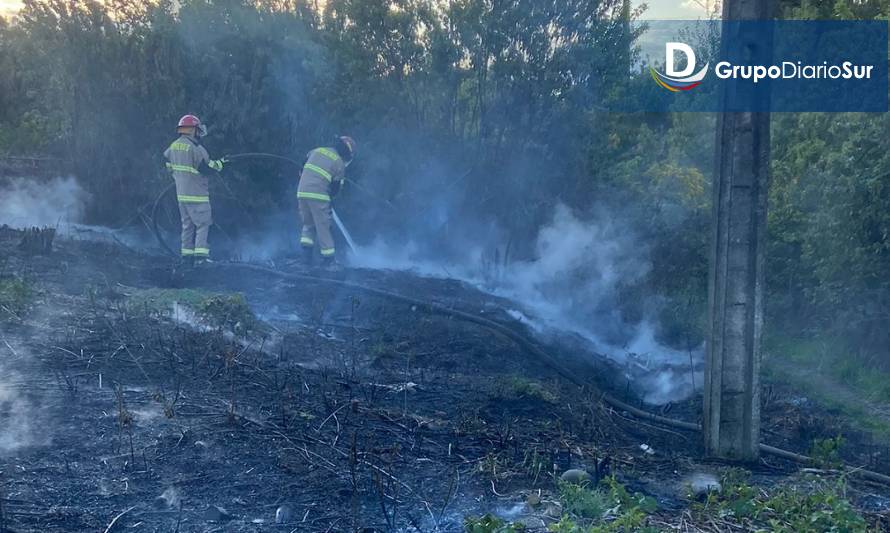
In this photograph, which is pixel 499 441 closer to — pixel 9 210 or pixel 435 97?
pixel 435 97

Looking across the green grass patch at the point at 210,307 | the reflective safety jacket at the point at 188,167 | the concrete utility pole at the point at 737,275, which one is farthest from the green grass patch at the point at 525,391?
the reflective safety jacket at the point at 188,167

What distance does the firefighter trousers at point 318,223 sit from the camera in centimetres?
1160

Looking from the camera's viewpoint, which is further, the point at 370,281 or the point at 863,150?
the point at 370,281

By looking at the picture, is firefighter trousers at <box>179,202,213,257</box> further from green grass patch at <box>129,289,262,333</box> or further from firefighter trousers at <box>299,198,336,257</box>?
green grass patch at <box>129,289,262,333</box>

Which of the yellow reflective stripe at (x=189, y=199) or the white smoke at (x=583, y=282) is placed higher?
the yellow reflective stripe at (x=189, y=199)

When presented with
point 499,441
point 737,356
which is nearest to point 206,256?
point 499,441

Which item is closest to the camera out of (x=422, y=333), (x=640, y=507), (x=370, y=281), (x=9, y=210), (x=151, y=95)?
(x=640, y=507)

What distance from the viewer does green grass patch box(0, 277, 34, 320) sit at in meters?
7.10

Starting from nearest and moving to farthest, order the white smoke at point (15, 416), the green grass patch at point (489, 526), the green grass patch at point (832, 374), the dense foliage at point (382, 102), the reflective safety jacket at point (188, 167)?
the green grass patch at point (489, 526), the white smoke at point (15, 416), the green grass patch at point (832, 374), the reflective safety jacket at point (188, 167), the dense foliage at point (382, 102)

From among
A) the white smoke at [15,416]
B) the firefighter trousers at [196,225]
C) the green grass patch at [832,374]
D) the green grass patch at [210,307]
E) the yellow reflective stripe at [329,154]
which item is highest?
the yellow reflective stripe at [329,154]

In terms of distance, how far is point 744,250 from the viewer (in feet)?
17.5

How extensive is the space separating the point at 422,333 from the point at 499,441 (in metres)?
3.35

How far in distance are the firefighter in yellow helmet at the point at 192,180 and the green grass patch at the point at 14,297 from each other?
10.7ft

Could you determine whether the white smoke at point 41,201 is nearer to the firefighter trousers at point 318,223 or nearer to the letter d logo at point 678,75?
the firefighter trousers at point 318,223
